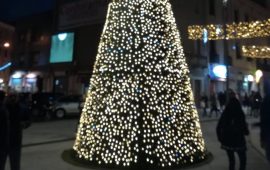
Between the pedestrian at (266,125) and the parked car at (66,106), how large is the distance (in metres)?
19.6

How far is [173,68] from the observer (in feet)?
24.8

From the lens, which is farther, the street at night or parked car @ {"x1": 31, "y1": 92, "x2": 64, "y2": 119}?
parked car @ {"x1": 31, "y1": 92, "x2": 64, "y2": 119}

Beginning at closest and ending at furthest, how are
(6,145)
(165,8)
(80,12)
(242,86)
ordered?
(6,145) < (165,8) < (80,12) < (242,86)

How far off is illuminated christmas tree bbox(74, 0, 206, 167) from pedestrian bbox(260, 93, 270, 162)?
277 cm

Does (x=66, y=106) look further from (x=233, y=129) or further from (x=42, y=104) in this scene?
(x=233, y=129)

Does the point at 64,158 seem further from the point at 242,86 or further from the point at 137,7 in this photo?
the point at 242,86

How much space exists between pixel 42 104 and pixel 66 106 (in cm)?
171

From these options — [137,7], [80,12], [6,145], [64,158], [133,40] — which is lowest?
[64,158]

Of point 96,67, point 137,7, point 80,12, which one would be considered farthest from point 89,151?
point 80,12

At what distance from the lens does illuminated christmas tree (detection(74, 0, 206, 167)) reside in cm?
698

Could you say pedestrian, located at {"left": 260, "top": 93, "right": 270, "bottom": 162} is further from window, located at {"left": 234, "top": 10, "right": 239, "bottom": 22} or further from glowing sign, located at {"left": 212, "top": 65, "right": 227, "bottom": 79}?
window, located at {"left": 234, "top": 10, "right": 239, "bottom": 22}

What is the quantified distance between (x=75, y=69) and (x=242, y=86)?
20229 mm

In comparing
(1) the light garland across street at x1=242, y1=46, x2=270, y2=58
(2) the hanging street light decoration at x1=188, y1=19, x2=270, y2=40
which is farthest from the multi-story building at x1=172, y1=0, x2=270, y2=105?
(2) the hanging street light decoration at x1=188, y1=19, x2=270, y2=40

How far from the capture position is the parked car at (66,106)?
2325 cm
